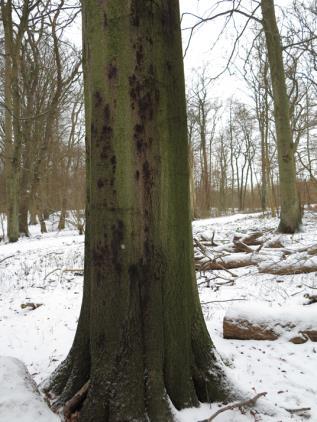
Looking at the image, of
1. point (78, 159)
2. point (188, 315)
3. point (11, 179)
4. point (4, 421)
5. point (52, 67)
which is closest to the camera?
point (4, 421)

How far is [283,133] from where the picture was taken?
10.3 metres

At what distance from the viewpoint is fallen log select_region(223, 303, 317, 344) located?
335 cm

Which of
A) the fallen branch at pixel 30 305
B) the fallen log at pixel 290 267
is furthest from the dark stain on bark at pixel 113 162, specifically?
the fallen log at pixel 290 267

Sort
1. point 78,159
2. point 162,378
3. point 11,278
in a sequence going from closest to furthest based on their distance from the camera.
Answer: point 162,378
point 11,278
point 78,159

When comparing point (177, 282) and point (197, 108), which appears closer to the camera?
point (177, 282)

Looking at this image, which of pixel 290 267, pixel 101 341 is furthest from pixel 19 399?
pixel 290 267

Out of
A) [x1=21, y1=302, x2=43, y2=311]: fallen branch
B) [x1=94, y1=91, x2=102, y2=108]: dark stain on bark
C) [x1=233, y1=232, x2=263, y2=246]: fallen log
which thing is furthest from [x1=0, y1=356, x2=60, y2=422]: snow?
[x1=233, y1=232, x2=263, y2=246]: fallen log

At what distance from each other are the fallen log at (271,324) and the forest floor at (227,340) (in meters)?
0.04

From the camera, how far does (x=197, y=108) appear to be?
31.5m

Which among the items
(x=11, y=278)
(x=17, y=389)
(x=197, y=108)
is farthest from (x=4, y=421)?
(x=197, y=108)

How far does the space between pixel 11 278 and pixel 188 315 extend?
567cm

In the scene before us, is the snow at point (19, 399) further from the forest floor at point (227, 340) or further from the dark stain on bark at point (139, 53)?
the dark stain on bark at point (139, 53)

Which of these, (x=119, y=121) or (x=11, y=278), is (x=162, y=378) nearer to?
(x=119, y=121)

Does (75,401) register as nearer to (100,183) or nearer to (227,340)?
(100,183)
